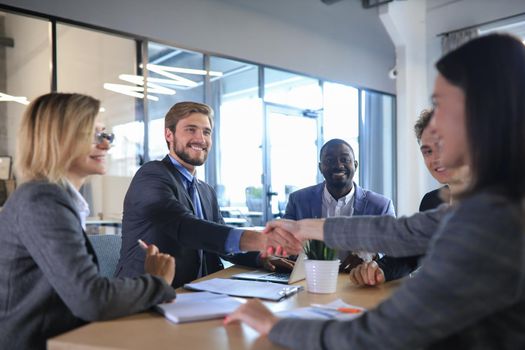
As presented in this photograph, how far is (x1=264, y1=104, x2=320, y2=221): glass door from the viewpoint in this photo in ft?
20.5

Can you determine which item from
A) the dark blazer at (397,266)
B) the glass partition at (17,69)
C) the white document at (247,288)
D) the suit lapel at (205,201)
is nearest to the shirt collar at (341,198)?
the suit lapel at (205,201)

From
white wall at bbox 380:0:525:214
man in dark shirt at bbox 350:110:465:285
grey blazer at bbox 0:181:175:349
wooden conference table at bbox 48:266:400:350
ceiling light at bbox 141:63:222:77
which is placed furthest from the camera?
white wall at bbox 380:0:525:214

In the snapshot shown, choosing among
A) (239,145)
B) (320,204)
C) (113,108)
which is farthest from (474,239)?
(239,145)

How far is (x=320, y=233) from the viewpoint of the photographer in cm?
161

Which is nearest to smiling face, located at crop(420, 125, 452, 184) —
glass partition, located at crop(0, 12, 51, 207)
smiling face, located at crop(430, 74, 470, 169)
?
smiling face, located at crop(430, 74, 470, 169)

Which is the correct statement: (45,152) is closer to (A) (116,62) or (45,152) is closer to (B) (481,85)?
(B) (481,85)

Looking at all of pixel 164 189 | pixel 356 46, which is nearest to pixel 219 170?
pixel 356 46

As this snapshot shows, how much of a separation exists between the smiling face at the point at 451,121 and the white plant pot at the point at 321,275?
79cm

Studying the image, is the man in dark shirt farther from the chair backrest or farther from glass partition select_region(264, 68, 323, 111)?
glass partition select_region(264, 68, 323, 111)

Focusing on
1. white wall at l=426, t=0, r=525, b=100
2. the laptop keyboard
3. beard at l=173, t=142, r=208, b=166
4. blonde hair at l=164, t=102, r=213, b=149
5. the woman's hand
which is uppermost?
white wall at l=426, t=0, r=525, b=100

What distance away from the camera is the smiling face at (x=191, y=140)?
105 inches

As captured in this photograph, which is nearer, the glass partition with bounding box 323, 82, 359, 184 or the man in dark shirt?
the man in dark shirt

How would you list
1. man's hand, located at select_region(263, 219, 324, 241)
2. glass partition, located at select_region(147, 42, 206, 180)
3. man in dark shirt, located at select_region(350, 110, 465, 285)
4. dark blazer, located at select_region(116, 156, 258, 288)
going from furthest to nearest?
glass partition, located at select_region(147, 42, 206, 180), dark blazer, located at select_region(116, 156, 258, 288), man in dark shirt, located at select_region(350, 110, 465, 285), man's hand, located at select_region(263, 219, 324, 241)

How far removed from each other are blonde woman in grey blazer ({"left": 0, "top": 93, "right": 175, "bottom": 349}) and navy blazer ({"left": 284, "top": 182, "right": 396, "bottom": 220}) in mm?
1831
